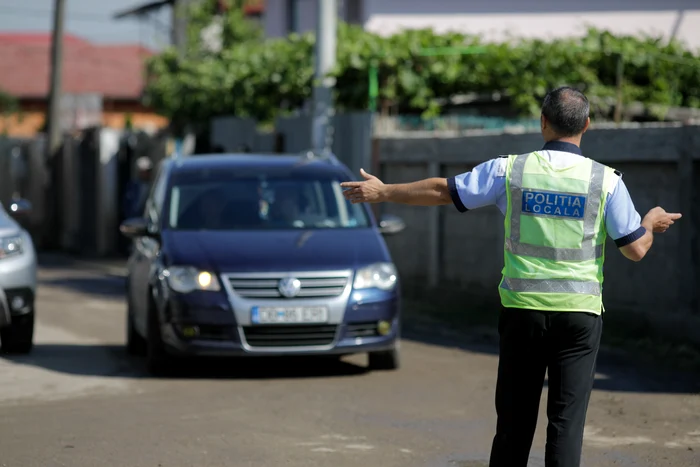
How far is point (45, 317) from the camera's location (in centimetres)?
1502

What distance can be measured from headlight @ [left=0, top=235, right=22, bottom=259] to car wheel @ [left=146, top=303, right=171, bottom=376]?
1762mm

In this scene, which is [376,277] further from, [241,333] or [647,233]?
[647,233]

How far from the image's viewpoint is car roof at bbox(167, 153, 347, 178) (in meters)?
11.5

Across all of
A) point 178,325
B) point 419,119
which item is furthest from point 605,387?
point 419,119

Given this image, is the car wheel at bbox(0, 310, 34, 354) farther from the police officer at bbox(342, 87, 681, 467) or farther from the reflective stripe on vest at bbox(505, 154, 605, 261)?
the reflective stripe on vest at bbox(505, 154, 605, 261)

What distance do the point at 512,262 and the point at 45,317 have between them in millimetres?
10149

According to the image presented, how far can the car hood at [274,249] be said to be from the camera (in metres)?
9.98

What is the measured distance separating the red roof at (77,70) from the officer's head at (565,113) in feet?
226

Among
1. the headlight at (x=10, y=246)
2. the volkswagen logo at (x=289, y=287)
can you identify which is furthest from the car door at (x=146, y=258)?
the volkswagen logo at (x=289, y=287)

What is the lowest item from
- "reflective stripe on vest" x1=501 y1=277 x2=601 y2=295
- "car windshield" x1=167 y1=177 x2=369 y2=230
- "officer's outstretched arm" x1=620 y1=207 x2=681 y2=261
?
"car windshield" x1=167 y1=177 x2=369 y2=230

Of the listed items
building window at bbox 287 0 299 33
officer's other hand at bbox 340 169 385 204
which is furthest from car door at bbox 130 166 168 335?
building window at bbox 287 0 299 33

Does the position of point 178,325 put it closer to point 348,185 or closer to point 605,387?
point 605,387

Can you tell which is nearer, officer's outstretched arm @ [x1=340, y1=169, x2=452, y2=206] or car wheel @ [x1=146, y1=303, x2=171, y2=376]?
officer's outstretched arm @ [x1=340, y1=169, x2=452, y2=206]

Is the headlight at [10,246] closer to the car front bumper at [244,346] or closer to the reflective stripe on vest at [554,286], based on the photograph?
the car front bumper at [244,346]
